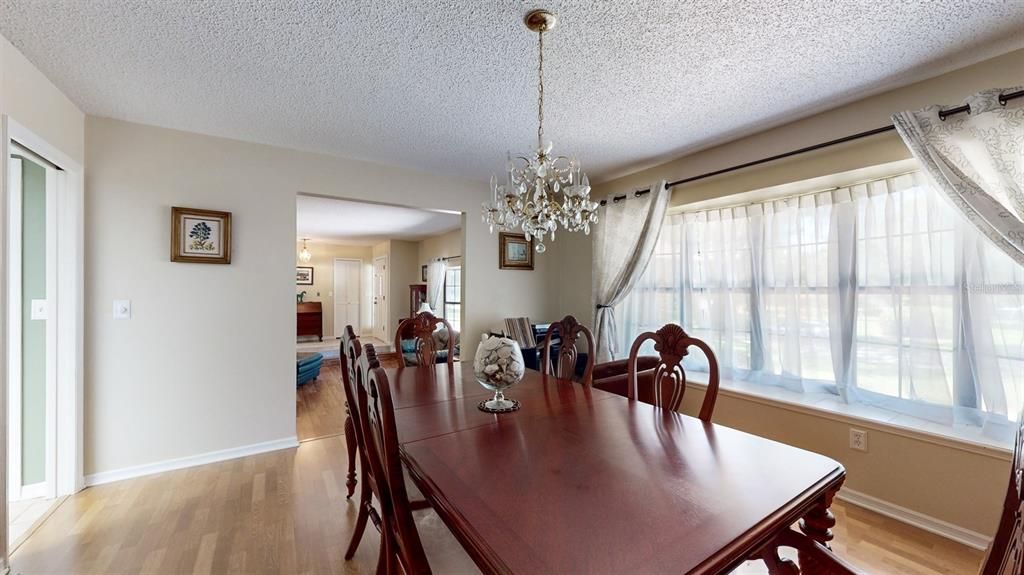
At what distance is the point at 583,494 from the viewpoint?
96 cm

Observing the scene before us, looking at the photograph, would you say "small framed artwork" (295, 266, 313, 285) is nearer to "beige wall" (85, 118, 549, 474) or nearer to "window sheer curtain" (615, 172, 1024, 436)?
"beige wall" (85, 118, 549, 474)

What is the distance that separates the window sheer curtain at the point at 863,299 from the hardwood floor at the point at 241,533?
2.36 ft

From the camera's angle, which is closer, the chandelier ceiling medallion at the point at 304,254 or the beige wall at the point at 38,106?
the beige wall at the point at 38,106

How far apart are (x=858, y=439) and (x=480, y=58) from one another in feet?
9.29

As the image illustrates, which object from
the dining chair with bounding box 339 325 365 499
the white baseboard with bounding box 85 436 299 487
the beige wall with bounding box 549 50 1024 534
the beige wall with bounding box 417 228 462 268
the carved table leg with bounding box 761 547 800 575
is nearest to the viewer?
the carved table leg with bounding box 761 547 800 575

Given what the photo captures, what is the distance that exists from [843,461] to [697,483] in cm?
196

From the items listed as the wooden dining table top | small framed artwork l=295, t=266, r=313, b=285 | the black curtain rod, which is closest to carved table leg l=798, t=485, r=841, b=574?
the wooden dining table top

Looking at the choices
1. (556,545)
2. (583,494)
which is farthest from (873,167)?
(556,545)

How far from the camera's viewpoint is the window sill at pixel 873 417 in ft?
6.07

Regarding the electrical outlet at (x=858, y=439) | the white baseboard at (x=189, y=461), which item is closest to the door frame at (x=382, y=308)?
the white baseboard at (x=189, y=461)

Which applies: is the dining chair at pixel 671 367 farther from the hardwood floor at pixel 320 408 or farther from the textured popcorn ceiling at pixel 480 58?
the hardwood floor at pixel 320 408

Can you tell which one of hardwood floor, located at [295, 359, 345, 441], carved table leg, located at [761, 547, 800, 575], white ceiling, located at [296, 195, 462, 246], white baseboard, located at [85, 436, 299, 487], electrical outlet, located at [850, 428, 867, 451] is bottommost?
hardwood floor, located at [295, 359, 345, 441]

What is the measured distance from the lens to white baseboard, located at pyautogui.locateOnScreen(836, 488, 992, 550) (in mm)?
1840

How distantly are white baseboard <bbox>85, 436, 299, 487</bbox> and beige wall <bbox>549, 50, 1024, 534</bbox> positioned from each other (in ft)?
10.3
